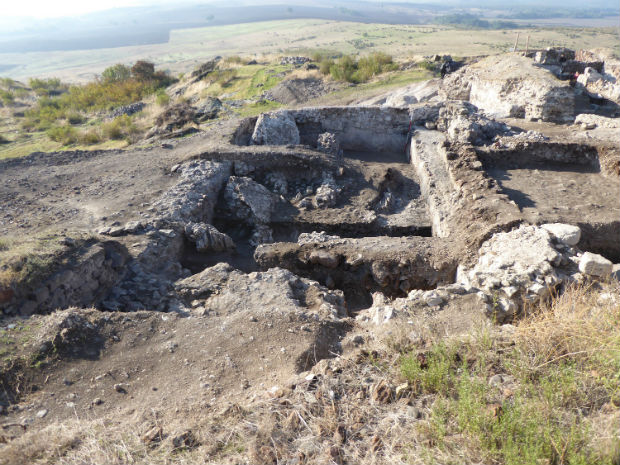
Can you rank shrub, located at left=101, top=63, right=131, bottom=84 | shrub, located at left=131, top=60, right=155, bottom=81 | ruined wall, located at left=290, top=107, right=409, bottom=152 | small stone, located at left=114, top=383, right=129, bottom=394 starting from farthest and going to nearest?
1. shrub, located at left=101, top=63, right=131, bottom=84
2. shrub, located at left=131, top=60, right=155, bottom=81
3. ruined wall, located at left=290, top=107, right=409, bottom=152
4. small stone, located at left=114, top=383, right=129, bottom=394

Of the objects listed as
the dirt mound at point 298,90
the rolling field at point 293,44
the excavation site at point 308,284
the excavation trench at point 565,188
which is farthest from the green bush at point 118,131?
the rolling field at point 293,44

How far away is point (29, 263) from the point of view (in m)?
5.16

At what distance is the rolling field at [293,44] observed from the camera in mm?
55531

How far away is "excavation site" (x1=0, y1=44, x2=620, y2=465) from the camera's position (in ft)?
8.98

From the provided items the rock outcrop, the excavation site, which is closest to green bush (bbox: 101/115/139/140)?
the excavation site

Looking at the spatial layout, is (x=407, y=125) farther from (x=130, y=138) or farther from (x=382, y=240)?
(x=130, y=138)

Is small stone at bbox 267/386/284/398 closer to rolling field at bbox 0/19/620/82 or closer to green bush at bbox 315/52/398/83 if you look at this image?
green bush at bbox 315/52/398/83

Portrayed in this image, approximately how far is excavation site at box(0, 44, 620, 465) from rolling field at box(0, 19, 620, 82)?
1665 inches

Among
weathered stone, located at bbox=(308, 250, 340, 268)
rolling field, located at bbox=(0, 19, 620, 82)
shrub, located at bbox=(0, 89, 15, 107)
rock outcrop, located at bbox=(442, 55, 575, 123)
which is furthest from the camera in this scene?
rolling field, located at bbox=(0, 19, 620, 82)

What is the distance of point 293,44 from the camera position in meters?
72.6

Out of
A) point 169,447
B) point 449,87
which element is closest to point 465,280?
point 169,447

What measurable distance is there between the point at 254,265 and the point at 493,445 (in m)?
6.15

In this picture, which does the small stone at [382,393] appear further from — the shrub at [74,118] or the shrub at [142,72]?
the shrub at [142,72]

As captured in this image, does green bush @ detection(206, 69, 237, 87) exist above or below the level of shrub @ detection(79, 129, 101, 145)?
above
